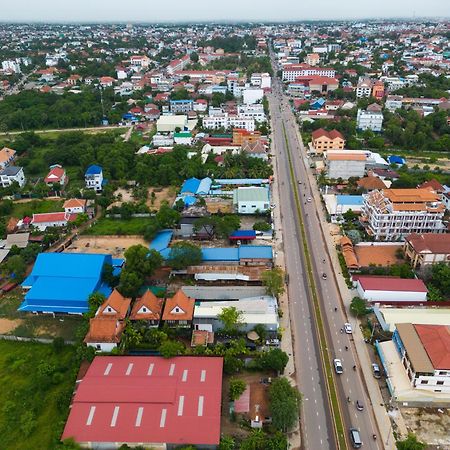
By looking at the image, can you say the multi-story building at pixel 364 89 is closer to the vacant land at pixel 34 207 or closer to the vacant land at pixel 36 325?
the vacant land at pixel 34 207

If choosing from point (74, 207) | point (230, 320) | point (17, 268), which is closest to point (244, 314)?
point (230, 320)

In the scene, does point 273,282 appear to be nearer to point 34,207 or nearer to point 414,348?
point 414,348

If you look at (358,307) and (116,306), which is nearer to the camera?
(116,306)

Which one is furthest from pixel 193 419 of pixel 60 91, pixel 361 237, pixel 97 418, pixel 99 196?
pixel 60 91

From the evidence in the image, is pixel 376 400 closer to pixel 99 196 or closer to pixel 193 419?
pixel 193 419

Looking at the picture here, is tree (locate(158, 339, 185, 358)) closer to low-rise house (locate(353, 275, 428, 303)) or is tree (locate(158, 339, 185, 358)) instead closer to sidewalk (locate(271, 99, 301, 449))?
sidewalk (locate(271, 99, 301, 449))

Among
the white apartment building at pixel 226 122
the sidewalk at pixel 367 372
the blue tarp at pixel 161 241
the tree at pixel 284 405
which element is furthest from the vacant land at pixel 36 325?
the white apartment building at pixel 226 122
